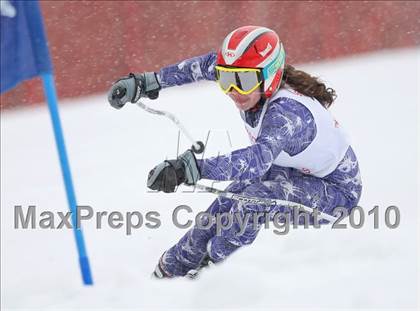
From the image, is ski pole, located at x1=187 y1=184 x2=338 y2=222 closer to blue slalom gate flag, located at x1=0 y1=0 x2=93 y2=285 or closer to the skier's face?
the skier's face

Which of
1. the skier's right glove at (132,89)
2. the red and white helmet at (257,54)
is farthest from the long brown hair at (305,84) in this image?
the skier's right glove at (132,89)

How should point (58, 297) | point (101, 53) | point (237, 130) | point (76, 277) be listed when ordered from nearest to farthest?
point (58, 297), point (76, 277), point (237, 130), point (101, 53)

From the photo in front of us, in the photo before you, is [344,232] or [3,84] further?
→ [344,232]

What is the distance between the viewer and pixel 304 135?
11.5 feet

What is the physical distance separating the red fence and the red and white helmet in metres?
4.83

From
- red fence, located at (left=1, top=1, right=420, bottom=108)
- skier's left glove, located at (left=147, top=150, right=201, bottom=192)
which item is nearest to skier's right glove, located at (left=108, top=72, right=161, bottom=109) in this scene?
skier's left glove, located at (left=147, top=150, right=201, bottom=192)

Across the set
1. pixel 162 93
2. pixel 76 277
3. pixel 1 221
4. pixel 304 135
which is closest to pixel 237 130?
pixel 162 93

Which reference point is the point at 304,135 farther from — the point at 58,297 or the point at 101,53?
the point at 101,53

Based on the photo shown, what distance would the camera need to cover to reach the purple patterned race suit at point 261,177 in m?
3.20

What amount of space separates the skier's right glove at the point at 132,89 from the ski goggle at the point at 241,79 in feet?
2.39

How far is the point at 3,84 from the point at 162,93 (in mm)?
4299

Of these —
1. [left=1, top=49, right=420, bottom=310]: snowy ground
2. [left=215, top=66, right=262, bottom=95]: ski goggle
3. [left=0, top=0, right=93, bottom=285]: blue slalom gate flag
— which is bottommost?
[left=1, top=49, right=420, bottom=310]: snowy ground

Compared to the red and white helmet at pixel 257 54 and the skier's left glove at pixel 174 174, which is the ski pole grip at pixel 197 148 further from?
the red and white helmet at pixel 257 54

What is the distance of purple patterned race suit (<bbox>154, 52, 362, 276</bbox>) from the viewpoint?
3.20 metres
